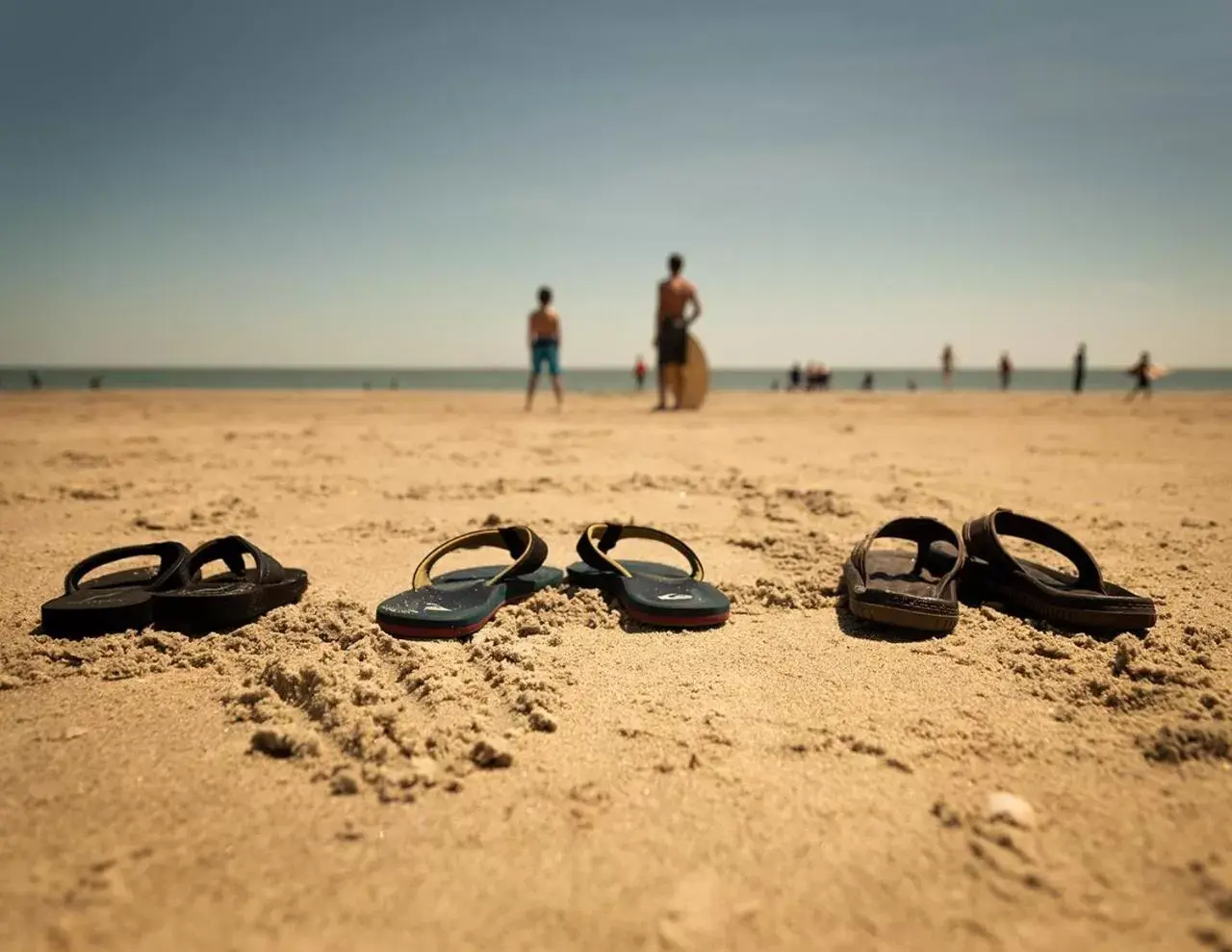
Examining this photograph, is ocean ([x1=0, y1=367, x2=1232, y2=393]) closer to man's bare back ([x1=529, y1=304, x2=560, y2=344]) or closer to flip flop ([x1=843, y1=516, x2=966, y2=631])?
man's bare back ([x1=529, y1=304, x2=560, y2=344])

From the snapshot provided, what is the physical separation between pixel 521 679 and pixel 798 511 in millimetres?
2541

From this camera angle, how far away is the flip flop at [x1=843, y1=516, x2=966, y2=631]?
2.09 meters

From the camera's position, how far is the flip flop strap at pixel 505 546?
7.77 ft

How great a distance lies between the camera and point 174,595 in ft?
6.83

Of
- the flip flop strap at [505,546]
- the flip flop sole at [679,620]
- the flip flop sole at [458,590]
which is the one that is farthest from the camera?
the flip flop strap at [505,546]

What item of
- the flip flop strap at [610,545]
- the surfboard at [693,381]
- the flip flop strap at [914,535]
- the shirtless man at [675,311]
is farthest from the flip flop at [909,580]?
the surfboard at [693,381]

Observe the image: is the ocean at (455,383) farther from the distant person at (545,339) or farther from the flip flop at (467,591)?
the flip flop at (467,591)

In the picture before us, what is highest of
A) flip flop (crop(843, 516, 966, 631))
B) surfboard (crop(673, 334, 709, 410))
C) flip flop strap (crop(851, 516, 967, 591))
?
surfboard (crop(673, 334, 709, 410))

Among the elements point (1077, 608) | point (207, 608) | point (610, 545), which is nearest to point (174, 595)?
point (207, 608)

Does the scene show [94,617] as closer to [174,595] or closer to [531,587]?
[174,595]

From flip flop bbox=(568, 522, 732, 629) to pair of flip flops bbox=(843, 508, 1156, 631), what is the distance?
0.48 m

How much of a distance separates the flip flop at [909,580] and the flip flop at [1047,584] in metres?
0.09

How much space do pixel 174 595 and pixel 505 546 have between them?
1.06 meters

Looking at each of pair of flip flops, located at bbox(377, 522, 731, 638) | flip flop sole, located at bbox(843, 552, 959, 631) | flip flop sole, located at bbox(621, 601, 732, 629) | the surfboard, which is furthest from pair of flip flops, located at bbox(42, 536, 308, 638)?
the surfboard
